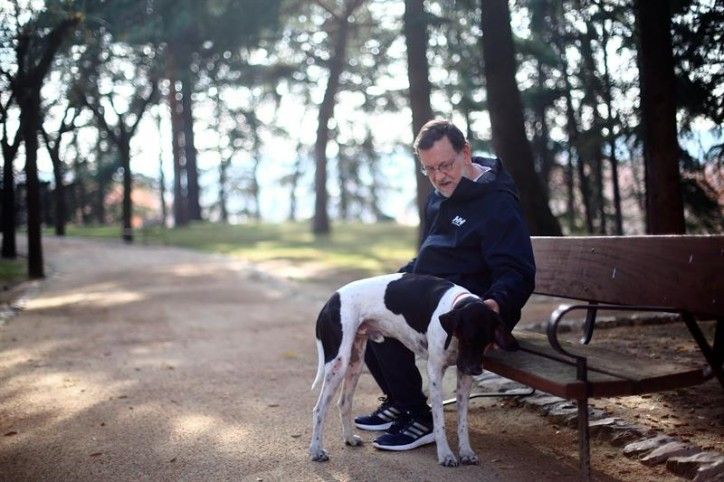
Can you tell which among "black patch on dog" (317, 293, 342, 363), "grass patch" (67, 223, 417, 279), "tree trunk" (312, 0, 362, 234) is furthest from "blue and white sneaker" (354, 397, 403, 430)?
"tree trunk" (312, 0, 362, 234)

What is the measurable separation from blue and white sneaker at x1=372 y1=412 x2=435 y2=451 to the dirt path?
67 mm

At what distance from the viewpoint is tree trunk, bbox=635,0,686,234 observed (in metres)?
7.27

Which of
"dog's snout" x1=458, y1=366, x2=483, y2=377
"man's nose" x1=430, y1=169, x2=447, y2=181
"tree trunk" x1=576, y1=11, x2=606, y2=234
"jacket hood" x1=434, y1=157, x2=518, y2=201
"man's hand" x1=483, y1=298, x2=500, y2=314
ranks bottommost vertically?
"dog's snout" x1=458, y1=366, x2=483, y2=377

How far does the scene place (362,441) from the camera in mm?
4445

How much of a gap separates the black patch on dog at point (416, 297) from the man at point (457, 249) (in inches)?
10.8

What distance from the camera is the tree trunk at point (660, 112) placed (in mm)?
7266

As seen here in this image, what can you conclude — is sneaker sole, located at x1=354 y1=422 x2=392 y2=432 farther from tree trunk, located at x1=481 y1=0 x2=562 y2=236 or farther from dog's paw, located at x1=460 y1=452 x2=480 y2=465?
tree trunk, located at x1=481 y1=0 x2=562 y2=236

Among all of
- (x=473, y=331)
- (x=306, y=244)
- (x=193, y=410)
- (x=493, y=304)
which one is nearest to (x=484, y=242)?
(x=493, y=304)

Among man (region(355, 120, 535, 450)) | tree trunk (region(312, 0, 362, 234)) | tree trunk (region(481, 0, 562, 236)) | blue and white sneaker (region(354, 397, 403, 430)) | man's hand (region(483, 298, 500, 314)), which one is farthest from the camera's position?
tree trunk (region(312, 0, 362, 234))

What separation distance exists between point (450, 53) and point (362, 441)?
47.6 feet

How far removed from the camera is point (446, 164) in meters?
4.18

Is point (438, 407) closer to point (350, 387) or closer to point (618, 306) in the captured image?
point (350, 387)

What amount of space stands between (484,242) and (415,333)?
2.18 ft

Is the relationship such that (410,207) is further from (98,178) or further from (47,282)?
(47,282)
